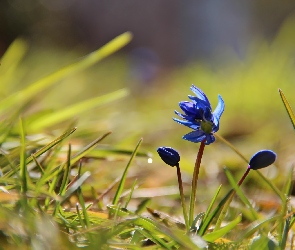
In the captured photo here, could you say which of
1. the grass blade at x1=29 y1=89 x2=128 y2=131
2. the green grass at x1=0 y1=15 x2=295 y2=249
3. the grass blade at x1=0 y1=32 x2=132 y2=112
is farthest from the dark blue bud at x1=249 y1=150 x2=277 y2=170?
the grass blade at x1=0 y1=32 x2=132 y2=112

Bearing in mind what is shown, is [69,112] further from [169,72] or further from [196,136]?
[169,72]

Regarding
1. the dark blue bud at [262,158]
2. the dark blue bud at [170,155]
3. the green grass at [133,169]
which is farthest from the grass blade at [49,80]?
the dark blue bud at [262,158]


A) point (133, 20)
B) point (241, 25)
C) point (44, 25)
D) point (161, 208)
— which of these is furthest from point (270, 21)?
point (161, 208)

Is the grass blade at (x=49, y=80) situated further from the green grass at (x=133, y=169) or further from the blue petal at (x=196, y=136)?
the blue petal at (x=196, y=136)

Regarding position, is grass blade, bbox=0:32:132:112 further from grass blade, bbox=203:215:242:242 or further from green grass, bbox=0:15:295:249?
grass blade, bbox=203:215:242:242

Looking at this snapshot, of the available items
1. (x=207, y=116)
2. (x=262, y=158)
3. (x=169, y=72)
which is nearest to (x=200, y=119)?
(x=207, y=116)

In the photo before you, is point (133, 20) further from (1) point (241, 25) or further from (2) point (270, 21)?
(2) point (270, 21)
